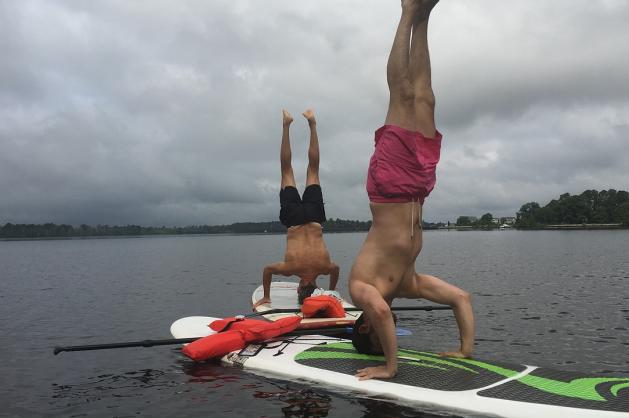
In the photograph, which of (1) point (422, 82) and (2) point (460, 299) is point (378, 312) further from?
(1) point (422, 82)

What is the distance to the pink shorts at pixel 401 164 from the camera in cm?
665

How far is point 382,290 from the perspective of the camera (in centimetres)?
714

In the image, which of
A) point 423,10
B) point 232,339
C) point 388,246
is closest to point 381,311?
point 388,246

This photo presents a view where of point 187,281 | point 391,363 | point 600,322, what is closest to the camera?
point 391,363

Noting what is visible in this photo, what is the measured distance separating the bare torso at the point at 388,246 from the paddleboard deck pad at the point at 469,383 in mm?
1462

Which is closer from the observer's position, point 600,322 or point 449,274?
point 600,322

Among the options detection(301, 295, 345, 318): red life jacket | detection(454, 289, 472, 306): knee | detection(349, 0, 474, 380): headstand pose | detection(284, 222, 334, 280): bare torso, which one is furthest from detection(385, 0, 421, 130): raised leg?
detection(284, 222, 334, 280): bare torso

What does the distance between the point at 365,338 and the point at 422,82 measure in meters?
4.29

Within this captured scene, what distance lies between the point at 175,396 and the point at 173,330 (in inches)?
114

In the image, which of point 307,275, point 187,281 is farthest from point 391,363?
point 187,281

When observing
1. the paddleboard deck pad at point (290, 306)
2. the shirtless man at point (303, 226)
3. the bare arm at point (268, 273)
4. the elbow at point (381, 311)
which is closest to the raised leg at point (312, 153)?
the shirtless man at point (303, 226)

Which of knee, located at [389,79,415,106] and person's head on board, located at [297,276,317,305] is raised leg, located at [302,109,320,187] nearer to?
person's head on board, located at [297,276,317,305]

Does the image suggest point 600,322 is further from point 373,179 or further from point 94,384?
point 94,384

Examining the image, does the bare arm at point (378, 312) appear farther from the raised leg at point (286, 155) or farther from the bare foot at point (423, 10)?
the raised leg at point (286, 155)
